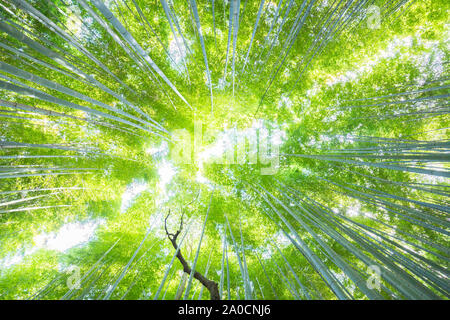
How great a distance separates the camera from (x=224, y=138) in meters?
5.04

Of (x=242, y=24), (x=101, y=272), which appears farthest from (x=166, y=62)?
(x=101, y=272)

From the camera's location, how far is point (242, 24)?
3.50m

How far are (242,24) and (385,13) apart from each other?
2666 millimetres

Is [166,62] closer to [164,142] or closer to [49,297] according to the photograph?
[164,142]

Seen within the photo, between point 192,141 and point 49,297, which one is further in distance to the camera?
point 192,141

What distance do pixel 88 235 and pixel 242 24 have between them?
600 centimetres

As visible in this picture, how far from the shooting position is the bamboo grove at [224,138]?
3104mm

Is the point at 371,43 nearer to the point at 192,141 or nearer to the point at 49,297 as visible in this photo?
the point at 192,141

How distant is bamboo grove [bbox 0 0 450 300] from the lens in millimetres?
3104

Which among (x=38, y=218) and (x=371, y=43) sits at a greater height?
(x=371, y=43)

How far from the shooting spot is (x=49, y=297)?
9.80ft

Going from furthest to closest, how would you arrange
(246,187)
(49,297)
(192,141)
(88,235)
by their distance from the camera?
(192,141) < (246,187) < (88,235) < (49,297)

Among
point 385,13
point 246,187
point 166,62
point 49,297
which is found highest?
point 385,13
